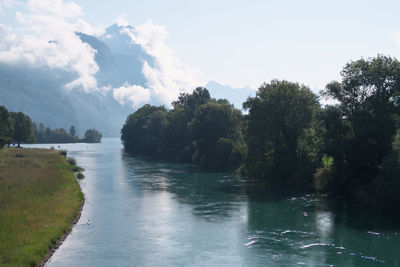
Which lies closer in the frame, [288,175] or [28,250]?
[28,250]

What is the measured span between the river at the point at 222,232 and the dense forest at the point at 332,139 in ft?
15.9

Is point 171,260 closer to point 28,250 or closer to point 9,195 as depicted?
point 28,250

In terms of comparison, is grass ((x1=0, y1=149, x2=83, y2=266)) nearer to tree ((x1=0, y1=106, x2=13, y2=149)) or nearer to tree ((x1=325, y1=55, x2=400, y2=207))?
tree ((x1=325, y1=55, x2=400, y2=207))

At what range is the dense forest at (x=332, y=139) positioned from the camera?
59.2 meters

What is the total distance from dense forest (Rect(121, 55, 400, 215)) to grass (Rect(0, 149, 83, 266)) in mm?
38242

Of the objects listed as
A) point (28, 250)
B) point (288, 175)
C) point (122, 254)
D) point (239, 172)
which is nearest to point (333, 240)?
point (122, 254)

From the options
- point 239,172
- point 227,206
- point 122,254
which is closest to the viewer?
point 122,254

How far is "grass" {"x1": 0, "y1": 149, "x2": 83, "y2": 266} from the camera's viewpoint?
34.1 metres

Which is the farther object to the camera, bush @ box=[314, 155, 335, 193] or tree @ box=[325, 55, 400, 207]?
bush @ box=[314, 155, 335, 193]

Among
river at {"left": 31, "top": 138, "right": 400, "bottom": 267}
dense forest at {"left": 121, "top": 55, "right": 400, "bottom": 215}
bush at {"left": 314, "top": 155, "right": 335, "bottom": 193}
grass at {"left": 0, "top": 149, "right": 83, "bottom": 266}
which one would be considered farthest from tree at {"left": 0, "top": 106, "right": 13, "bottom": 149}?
bush at {"left": 314, "top": 155, "right": 335, "bottom": 193}

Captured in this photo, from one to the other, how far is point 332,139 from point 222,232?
27.7 m

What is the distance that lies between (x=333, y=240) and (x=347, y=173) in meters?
23.0

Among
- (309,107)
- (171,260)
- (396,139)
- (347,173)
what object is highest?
(309,107)

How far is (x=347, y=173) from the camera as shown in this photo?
62125 millimetres
